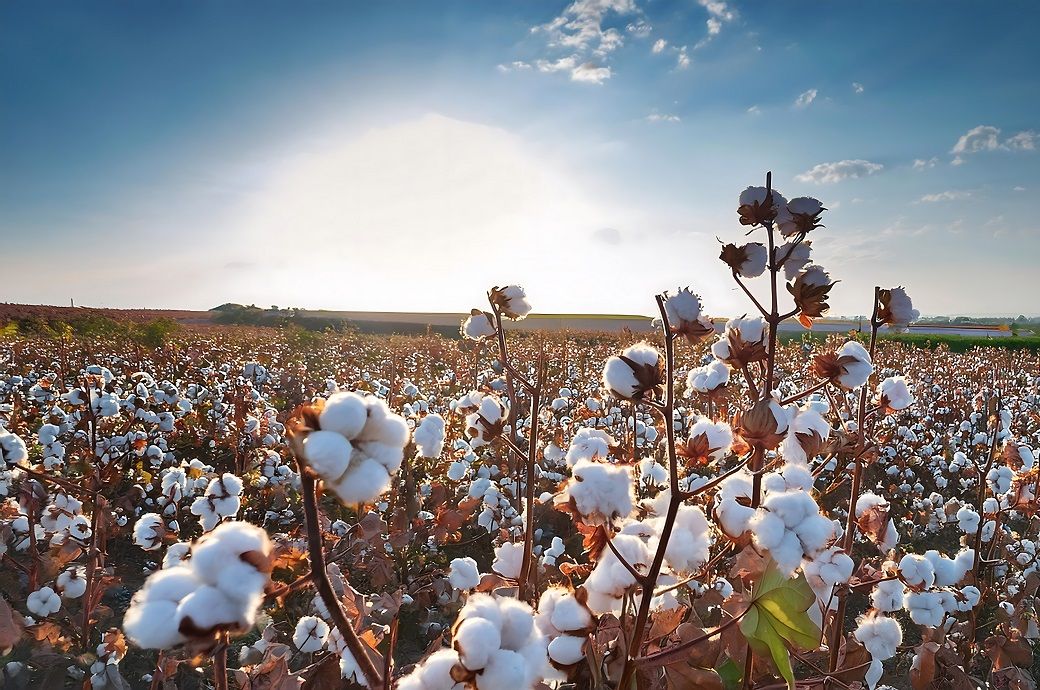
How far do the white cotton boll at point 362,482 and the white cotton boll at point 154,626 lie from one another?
23 centimetres

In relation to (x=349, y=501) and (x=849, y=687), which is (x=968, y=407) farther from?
(x=349, y=501)

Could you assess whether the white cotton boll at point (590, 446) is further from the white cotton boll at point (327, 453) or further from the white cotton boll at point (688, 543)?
the white cotton boll at point (327, 453)

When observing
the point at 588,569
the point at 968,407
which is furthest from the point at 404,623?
the point at 968,407

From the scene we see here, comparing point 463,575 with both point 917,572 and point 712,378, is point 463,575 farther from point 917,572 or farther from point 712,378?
point 917,572

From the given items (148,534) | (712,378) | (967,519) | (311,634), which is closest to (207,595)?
(712,378)

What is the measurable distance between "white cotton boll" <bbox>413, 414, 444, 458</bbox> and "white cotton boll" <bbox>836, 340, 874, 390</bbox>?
1080 mm

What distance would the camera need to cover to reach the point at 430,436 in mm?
1754

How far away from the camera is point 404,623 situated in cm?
412

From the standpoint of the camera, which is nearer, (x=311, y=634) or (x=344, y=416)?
(x=344, y=416)

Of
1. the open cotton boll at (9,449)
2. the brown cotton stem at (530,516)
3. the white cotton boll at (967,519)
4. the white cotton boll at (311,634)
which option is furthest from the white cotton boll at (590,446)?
the white cotton boll at (967,519)

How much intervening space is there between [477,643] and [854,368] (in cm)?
126

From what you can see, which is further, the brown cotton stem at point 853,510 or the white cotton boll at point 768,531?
the brown cotton stem at point 853,510

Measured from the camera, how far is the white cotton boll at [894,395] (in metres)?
2.02

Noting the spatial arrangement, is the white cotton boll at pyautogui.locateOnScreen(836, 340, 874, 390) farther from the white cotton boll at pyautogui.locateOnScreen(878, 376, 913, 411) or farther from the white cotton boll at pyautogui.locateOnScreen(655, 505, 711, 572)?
the white cotton boll at pyautogui.locateOnScreen(655, 505, 711, 572)
